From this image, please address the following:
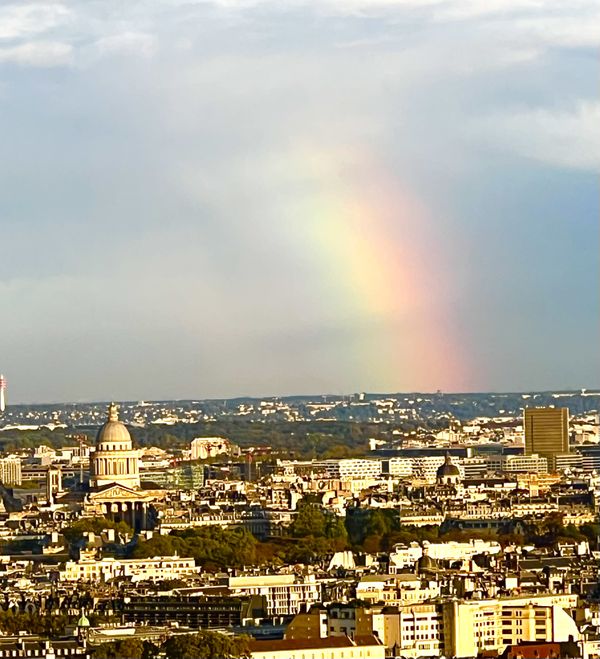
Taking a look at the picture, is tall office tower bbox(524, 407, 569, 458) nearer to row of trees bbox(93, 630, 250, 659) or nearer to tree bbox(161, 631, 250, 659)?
tree bbox(161, 631, 250, 659)

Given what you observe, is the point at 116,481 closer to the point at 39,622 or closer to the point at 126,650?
the point at 39,622

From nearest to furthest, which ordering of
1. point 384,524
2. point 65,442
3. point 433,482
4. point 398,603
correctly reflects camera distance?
point 398,603
point 384,524
point 433,482
point 65,442

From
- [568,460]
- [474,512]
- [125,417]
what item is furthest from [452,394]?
[474,512]

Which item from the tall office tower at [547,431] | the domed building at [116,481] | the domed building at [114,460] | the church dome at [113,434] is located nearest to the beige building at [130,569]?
the domed building at [116,481]

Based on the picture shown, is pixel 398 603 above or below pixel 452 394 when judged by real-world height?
below

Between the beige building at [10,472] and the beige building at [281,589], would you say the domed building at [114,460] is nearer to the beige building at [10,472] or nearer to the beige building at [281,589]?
the beige building at [10,472]

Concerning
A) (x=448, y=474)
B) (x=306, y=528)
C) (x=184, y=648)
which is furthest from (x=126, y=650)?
(x=448, y=474)

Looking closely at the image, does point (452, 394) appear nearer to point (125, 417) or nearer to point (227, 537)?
point (125, 417)
